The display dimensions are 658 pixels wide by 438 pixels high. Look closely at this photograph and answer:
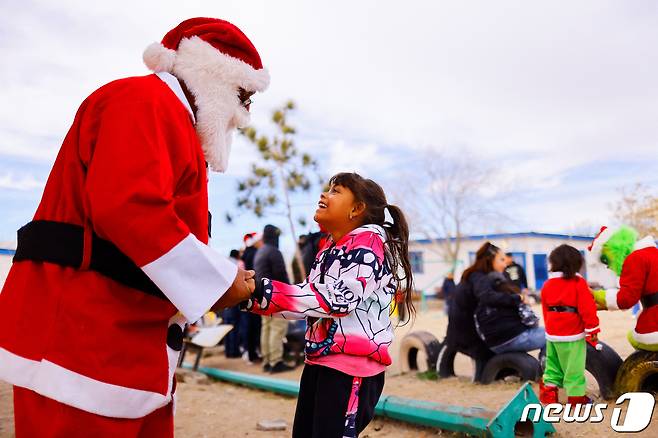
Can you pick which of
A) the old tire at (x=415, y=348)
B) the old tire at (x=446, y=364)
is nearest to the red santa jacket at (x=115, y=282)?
the old tire at (x=446, y=364)

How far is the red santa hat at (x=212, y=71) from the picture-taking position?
1.80 meters

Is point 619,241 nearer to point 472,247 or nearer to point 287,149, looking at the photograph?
point 287,149

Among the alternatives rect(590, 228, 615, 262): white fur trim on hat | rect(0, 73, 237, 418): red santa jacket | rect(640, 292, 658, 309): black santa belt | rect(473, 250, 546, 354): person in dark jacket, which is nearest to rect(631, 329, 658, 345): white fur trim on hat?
rect(640, 292, 658, 309): black santa belt

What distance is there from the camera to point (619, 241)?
504 cm

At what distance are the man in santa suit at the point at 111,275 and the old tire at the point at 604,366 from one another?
451 centimetres

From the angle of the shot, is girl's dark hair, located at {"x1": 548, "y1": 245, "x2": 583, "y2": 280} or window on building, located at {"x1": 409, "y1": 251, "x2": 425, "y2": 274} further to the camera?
window on building, located at {"x1": 409, "y1": 251, "x2": 425, "y2": 274}

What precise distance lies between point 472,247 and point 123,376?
32.1 metres

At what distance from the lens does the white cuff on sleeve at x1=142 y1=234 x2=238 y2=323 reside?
4.62ft

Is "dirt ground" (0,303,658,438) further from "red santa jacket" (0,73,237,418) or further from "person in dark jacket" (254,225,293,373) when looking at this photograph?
"red santa jacket" (0,73,237,418)

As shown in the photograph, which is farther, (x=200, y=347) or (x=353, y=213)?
(x=200, y=347)

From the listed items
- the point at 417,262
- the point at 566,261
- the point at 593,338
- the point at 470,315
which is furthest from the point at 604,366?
the point at 417,262

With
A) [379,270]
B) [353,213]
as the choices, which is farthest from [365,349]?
[353,213]

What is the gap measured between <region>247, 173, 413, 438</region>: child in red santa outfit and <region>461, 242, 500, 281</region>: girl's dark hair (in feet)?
13.3

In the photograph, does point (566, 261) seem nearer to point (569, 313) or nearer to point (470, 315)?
point (569, 313)
